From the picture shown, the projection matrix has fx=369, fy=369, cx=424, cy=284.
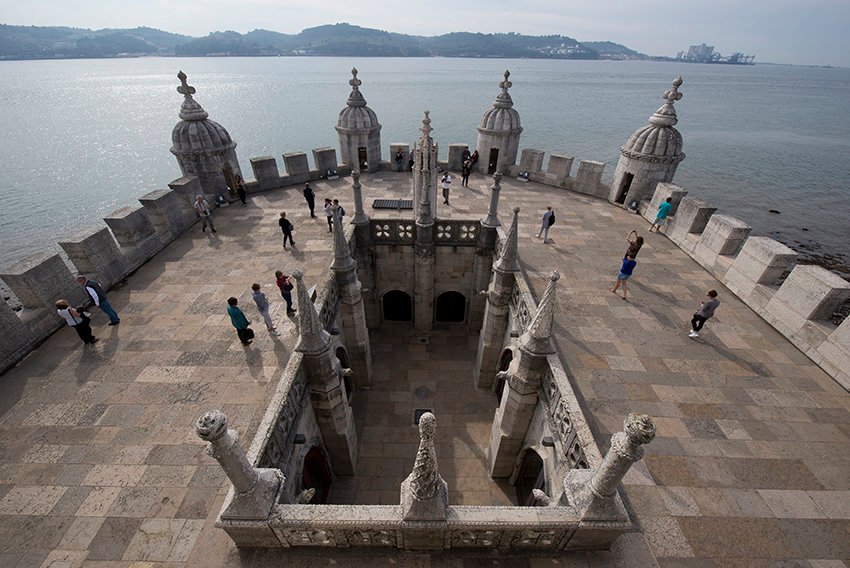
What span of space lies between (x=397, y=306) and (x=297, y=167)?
10374 millimetres

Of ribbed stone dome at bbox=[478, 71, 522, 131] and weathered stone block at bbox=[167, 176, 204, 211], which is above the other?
ribbed stone dome at bbox=[478, 71, 522, 131]

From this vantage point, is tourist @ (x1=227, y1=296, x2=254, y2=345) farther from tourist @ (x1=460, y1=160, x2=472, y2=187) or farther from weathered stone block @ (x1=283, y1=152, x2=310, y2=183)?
tourist @ (x1=460, y1=160, x2=472, y2=187)

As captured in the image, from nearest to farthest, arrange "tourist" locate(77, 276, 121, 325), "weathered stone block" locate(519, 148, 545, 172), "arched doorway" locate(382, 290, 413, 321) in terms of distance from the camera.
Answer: "tourist" locate(77, 276, 121, 325) < "arched doorway" locate(382, 290, 413, 321) < "weathered stone block" locate(519, 148, 545, 172)

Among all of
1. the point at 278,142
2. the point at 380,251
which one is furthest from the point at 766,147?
the point at 278,142

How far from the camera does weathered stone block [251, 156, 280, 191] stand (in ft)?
65.8

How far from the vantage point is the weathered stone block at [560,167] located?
20672 millimetres

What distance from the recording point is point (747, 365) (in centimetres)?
1001

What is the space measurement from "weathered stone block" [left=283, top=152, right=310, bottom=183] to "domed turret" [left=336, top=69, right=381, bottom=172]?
7.66 feet

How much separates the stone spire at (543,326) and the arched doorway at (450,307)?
815 centimetres

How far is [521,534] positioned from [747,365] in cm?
825

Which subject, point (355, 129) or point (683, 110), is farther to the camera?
point (683, 110)

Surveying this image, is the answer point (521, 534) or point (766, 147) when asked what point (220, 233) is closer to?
point (521, 534)

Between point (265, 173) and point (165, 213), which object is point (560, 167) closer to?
point (265, 173)

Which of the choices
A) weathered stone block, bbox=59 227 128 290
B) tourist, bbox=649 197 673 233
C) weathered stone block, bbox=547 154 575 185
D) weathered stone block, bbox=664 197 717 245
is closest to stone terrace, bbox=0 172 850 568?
weathered stone block, bbox=59 227 128 290
